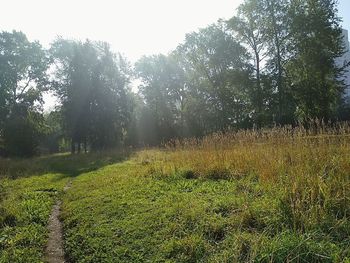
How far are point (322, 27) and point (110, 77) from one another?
2209cm

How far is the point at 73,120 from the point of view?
37438 millimetres

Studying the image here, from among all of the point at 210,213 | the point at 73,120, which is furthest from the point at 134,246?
the point at 73,120

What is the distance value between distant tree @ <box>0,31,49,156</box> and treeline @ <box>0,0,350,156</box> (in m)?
0.11

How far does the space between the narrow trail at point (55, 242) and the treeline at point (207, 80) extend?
27376 millimetres

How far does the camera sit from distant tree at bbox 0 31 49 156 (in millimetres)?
37438

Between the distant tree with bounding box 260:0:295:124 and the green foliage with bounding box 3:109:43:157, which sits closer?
the distant tree with bounding box 260:0:295:124

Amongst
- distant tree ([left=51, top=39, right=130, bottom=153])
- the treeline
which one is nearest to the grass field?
the treeline

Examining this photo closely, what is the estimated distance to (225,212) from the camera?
5797 mm

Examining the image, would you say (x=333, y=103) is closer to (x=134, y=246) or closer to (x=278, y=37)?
(x=278, y=37)

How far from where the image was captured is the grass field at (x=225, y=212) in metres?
4.32

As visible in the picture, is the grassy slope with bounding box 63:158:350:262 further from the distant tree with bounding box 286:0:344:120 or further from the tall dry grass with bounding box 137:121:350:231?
the distant tree with bounding box 286:0:344:120

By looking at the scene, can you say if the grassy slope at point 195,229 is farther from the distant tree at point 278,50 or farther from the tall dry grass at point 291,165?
the distant tree at point 278,50

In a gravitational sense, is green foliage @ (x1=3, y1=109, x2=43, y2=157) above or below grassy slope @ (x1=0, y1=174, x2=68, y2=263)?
above

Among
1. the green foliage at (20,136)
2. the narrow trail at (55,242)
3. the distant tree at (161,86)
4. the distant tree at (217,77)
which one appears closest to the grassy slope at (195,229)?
the narrow trail at (55,242)
